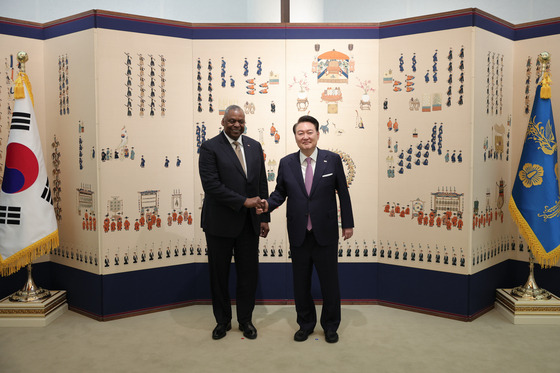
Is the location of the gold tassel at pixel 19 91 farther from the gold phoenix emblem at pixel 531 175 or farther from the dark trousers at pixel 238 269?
the gold phoenix emblem at pixel 531 175

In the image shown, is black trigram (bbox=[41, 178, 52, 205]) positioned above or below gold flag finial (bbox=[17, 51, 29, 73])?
below

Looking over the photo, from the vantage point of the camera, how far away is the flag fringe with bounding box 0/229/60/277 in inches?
153

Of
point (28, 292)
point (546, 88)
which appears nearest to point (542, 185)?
point (546, 88)

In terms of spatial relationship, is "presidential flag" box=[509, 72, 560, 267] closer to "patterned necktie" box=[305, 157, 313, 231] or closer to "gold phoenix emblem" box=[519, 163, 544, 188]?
"gold phoenix emblem" box=[519, 163, 544, 188]

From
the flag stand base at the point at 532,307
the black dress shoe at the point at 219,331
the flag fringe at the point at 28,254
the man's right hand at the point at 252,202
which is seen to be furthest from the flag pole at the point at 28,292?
the flag stand base at the point at 532,307

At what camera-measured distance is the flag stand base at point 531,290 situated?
397 centimetres

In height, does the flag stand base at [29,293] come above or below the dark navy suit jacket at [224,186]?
below

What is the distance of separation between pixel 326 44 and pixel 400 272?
212cm

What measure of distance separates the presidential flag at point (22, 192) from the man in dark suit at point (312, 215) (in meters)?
1.95

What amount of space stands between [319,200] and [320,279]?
592 mm

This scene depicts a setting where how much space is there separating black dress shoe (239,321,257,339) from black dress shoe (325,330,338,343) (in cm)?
54

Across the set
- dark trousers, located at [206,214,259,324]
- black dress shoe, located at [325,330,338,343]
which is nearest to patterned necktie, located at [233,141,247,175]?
dark trousers, located at [206,214,259,324]

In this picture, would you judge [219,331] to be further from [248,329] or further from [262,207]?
[262,207]

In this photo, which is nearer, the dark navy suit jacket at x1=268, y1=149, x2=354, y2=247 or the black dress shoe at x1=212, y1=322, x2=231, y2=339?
the dark navy suit jacket at x1=268, y1=149, x2=354, y2=247
